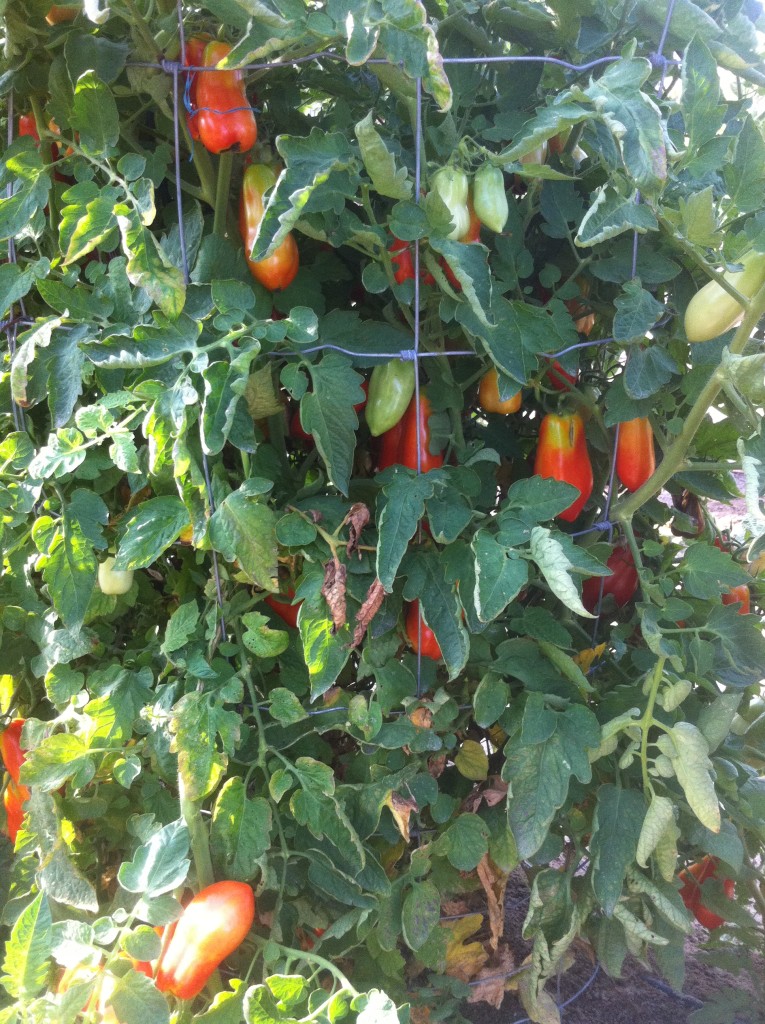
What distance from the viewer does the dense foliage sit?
71 cm

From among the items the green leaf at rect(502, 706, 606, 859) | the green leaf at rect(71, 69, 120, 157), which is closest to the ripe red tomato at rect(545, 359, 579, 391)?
the green leaf at rect(502, 706, 606, 859)

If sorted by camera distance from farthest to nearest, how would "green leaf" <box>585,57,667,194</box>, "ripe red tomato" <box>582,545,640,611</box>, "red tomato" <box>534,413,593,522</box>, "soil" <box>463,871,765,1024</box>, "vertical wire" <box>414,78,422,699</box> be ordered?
"soil" <box>463,871,765,1024</box>
"ripe red tomato" <box>582,545,640,611</box>
"red tomato" <box>534,413,593,522</box>
"vertical wire" <box>414,78,422,699</box>
"green leaf" <box>585,57,667,194</box>

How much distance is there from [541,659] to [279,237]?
0.55 m

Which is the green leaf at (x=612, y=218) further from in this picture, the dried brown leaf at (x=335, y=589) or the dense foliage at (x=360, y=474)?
the dried brown leaf at (x=335, y=589)

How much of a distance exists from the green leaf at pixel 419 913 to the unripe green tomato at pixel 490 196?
0.70 meters

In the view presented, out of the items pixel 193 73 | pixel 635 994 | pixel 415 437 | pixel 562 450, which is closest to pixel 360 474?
pixel 415 437

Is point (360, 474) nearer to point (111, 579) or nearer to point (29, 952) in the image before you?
point (111, 579)

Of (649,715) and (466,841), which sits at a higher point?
(649,715)

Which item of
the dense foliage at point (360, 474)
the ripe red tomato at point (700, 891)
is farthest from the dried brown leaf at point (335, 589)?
the ripe red tomato at point (700, 891)

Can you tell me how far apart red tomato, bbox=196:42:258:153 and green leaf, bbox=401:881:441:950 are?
79 cm

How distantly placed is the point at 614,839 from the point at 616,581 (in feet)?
1.00

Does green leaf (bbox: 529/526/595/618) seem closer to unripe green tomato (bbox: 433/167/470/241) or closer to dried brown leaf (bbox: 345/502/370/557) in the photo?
dried brown leaf (bbox: 345/502/370/557)

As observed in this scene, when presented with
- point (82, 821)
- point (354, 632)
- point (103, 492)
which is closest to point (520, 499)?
point (354, 632)

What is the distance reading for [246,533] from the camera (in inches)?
29.3
